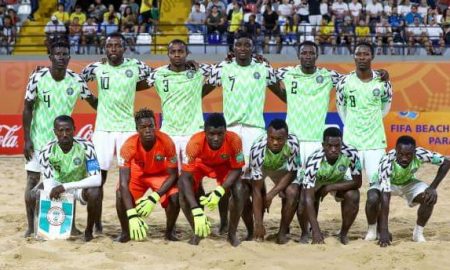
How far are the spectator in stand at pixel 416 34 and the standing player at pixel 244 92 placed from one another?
11322 mm

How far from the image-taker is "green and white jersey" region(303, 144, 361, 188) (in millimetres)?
8344

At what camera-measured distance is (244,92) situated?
8938 mm

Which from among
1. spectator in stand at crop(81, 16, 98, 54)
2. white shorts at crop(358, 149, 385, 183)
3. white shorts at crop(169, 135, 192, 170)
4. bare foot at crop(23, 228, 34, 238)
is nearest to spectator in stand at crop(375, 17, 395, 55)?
spectator in stand at crop(81, 16, 98, 54)

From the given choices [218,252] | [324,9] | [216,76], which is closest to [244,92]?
[216,76]

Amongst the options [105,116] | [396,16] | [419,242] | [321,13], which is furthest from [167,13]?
[419,242]

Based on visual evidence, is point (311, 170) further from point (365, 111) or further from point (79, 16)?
point (79, 16)

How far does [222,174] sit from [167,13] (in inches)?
517

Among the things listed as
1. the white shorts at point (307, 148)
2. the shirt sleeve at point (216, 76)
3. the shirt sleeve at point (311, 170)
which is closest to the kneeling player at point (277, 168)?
the shirt sleeve at point (311, 170)

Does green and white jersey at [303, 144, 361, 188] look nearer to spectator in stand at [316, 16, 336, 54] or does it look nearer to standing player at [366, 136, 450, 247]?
standing player at [366, 136, 450, 247]

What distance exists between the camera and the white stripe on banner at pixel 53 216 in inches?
326

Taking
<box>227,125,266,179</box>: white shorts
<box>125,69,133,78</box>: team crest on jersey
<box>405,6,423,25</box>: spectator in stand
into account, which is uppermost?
<box>405,6,423,25</box>: spectator in stand

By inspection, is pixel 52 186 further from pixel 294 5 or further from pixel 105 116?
pixel 294 5

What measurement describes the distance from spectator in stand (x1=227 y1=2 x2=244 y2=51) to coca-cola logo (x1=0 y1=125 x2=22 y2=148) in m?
5.40

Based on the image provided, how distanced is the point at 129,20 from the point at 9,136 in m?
4.80
